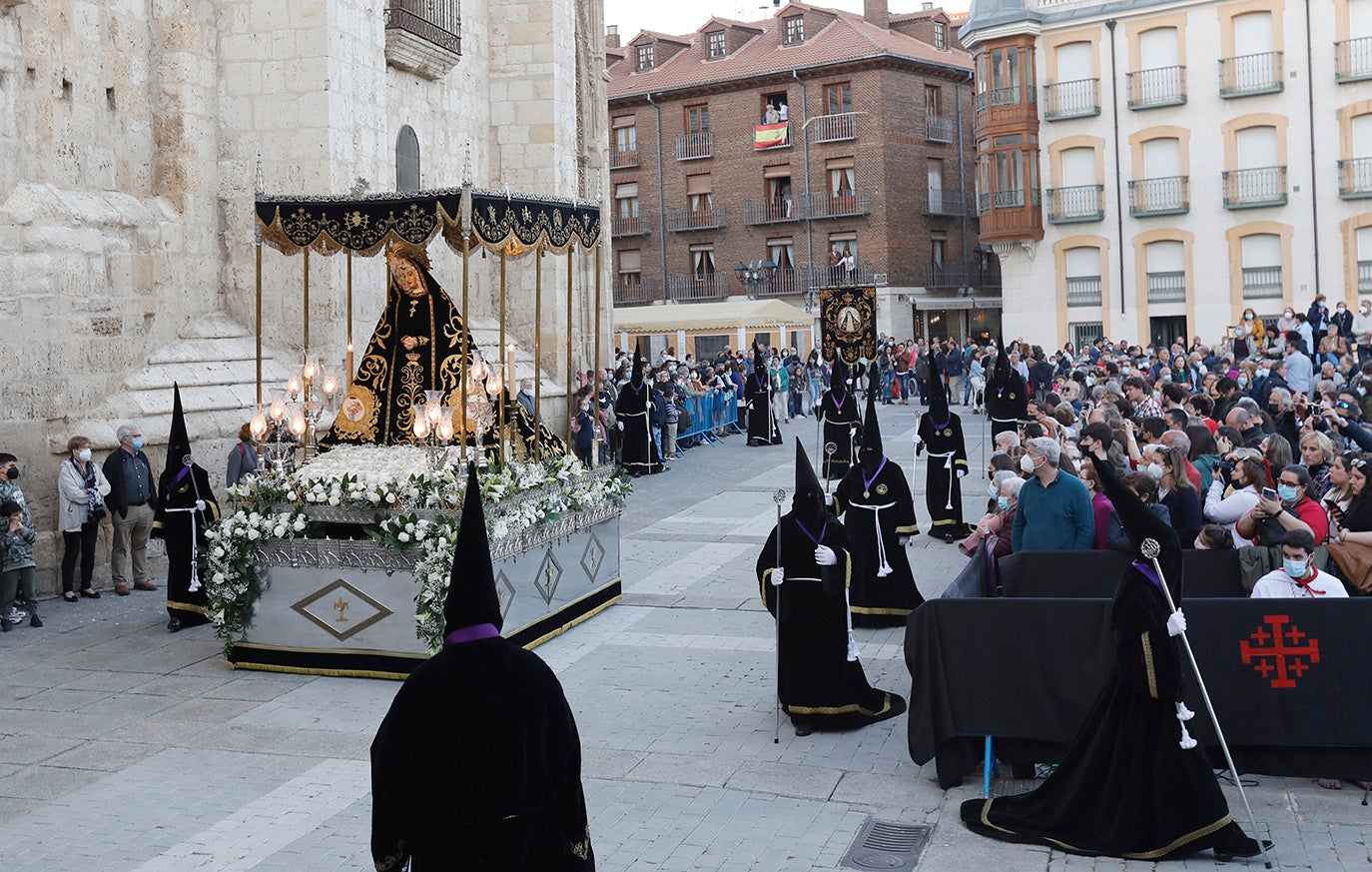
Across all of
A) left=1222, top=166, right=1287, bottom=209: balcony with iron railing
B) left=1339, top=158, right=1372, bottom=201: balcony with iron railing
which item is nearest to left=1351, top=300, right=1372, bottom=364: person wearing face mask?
left=1339, top=158, right=1372, bottom=201: balcony with iron railing

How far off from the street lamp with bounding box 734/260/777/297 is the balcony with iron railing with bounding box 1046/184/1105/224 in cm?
1220

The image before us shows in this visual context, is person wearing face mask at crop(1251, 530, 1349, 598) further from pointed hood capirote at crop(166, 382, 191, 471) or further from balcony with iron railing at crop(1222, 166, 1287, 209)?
balcony with iron railing at crop(1222, 166, 1287, 209)

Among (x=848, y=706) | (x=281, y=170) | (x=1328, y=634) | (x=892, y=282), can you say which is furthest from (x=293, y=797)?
(x=892, y=282)

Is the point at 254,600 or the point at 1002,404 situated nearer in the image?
the point at 254,600

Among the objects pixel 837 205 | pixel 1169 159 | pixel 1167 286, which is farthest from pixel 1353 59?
pixel 837 205

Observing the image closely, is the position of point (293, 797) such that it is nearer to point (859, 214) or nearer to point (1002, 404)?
point (1002, 404)

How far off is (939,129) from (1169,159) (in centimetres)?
1268

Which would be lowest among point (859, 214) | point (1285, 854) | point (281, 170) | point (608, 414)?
point (1285, 854)

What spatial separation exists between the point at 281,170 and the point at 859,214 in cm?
3452

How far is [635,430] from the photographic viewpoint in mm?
22922

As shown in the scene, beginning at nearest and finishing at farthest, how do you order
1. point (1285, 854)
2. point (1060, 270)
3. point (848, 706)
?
point (1285, 854), point (848, 706), point (1060, 270)

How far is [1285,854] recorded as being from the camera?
21.1 feet

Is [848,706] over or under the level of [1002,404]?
under

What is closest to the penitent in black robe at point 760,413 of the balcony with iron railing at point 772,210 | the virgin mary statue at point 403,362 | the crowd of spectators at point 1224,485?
the crowd of spectators at point 1224,485
